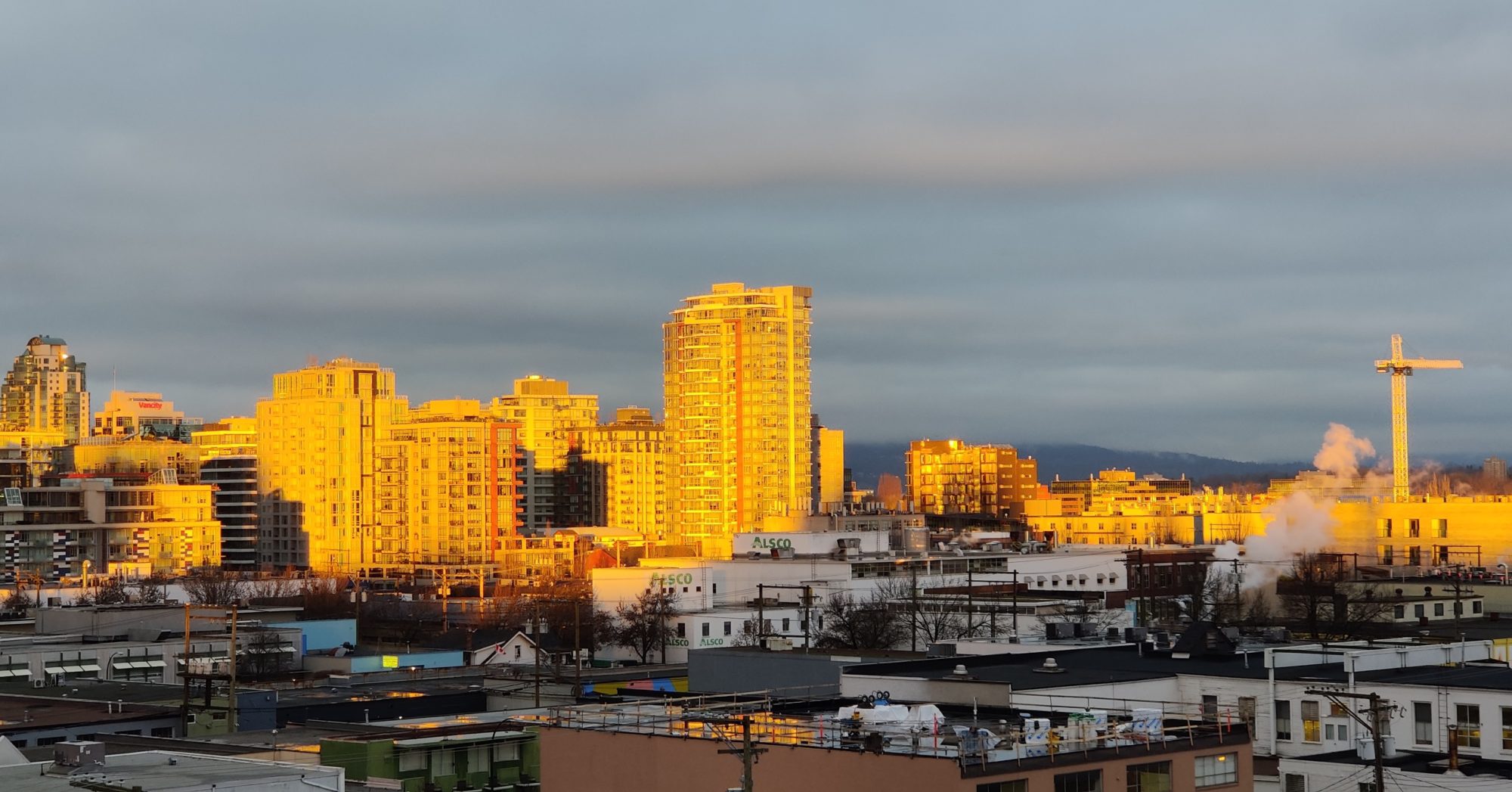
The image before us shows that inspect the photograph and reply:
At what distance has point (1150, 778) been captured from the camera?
99.2 ft

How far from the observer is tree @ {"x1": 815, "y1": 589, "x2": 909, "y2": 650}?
89.4 metres

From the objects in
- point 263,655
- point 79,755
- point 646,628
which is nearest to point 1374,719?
point 79,755

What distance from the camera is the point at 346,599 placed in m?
159

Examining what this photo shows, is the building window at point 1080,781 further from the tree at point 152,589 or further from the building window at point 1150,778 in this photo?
the tree at point 152,589

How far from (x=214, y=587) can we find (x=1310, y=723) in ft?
382

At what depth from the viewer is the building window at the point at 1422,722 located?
41.0 m

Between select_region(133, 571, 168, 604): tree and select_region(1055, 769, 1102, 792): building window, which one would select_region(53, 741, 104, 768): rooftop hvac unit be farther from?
select_region(133, 571, 168, 604): tree

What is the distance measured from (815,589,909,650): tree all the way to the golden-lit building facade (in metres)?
86.2

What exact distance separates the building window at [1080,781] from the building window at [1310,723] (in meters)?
13.7

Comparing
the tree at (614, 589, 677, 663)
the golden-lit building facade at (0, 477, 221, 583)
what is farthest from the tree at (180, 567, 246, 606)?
the tree at (614, 589, 677, 663)

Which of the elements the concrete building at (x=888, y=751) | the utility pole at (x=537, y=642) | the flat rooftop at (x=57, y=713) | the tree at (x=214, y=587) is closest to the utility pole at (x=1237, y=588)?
the utility pole at (x=537, y=642)

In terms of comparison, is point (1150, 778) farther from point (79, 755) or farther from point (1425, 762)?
point (79, 755)

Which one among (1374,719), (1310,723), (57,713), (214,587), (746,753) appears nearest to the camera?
(746,753)

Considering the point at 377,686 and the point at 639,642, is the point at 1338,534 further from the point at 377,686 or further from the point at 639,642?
the point at 377,686
